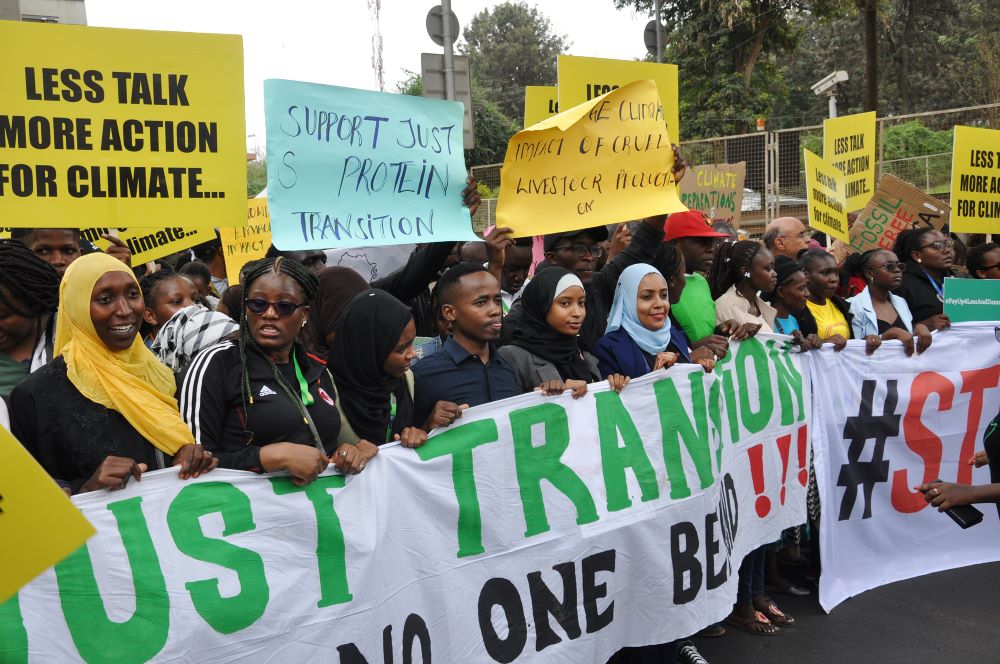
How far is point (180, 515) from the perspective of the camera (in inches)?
109

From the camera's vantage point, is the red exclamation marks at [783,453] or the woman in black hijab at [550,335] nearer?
the woman in black hijab at [550,335]

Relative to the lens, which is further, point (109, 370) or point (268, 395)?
point (268, 395)

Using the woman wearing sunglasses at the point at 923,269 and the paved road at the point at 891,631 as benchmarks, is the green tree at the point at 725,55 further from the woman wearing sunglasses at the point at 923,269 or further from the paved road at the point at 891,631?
the paved road at the point at 891,631

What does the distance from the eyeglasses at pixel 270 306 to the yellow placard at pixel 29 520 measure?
129 cm

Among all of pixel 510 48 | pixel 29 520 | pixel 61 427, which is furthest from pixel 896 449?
pixel 510 48

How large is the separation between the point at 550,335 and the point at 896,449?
251 cm

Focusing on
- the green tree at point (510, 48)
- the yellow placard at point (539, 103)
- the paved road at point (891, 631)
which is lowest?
the paved road at point (891, 631)

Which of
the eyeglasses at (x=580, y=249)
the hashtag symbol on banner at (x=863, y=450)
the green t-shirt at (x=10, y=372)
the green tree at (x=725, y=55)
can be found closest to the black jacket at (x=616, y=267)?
the eyeglasses at (x=580, y=249)

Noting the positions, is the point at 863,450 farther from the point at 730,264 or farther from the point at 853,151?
the point at 853,151

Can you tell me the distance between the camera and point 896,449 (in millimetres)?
5430

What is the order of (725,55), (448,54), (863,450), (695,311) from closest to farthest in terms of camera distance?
(695,311) < (863,450) < (448,54) < (725,55)

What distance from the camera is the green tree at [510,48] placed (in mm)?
69062

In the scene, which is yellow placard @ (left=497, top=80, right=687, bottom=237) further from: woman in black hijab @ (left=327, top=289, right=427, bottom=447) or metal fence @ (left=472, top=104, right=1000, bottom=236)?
metal fence @ (left=472, top=104, right=1000, bottom=236)

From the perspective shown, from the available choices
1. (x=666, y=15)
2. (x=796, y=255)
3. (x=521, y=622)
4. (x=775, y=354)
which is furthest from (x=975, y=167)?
(x=666, y=15)
